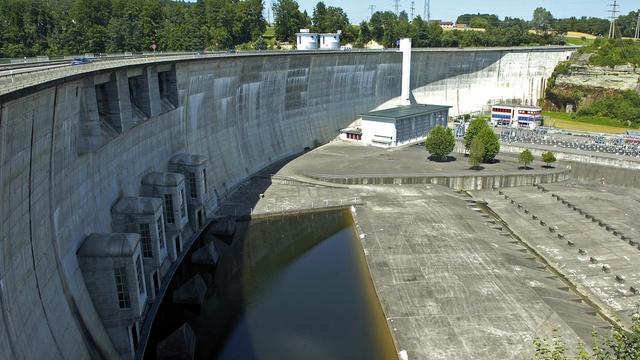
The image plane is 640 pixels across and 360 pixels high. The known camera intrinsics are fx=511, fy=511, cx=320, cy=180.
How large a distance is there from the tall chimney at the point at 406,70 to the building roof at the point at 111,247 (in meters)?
53.4

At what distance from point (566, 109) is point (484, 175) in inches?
1767

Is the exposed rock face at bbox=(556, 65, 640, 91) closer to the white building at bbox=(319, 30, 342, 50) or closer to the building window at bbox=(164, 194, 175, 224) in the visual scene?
the white building at bbox=(319, 30, 342, 50)

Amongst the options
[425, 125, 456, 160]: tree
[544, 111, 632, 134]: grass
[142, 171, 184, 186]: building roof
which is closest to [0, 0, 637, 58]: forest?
[544, 111, 632, 134]: grass

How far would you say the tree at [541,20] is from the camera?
140500 mm

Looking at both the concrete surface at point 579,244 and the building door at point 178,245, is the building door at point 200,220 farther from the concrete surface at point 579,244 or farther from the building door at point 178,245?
the concrete surface at point 579,244

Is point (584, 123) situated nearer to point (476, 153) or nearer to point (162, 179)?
point (476, 153)

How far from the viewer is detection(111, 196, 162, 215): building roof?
2291cm

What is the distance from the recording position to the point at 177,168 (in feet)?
105

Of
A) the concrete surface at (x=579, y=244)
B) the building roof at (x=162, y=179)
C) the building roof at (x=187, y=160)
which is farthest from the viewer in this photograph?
the building roof at (x=187, y=160)

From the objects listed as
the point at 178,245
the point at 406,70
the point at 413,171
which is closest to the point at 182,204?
the point at 178,245

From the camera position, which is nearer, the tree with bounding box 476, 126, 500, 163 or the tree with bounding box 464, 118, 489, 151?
the tree with bounding box 476, 126, 500, 163

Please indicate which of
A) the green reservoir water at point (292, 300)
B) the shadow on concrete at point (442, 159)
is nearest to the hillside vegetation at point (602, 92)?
the shadow on concrete at point (442, 159)

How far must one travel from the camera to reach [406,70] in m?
67.1

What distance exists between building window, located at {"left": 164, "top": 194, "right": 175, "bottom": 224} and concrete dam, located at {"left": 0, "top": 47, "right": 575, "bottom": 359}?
0.06 m
